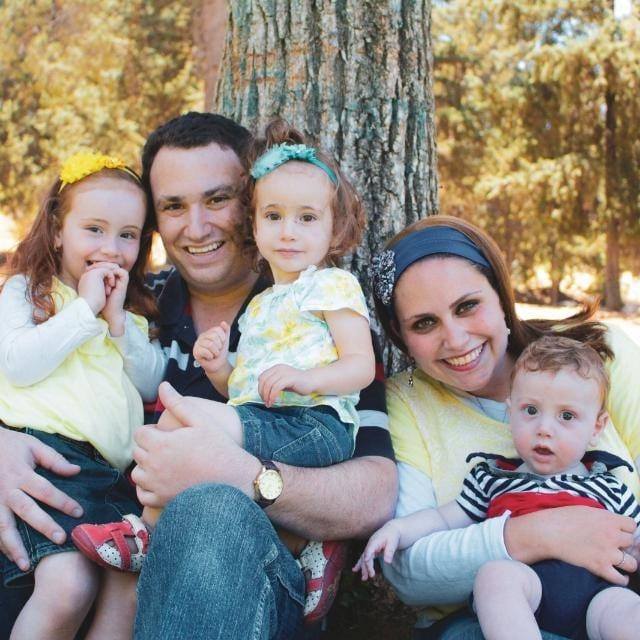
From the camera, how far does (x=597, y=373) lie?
240 centimetres

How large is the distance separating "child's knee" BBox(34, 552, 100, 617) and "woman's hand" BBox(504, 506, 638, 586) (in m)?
1.23

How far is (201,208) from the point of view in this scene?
9.75ft

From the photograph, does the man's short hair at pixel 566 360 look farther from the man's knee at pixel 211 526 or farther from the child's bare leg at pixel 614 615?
the man's knee at pixel 211 526

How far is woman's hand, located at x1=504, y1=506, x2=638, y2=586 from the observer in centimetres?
A: 214

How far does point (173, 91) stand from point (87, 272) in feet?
38.5

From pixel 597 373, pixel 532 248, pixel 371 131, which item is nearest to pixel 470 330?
pixel 597 373

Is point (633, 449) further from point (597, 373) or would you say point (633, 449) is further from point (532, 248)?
point (532, 248)

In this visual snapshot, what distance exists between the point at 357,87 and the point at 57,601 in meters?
2.28

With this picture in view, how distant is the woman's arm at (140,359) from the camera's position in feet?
9.22

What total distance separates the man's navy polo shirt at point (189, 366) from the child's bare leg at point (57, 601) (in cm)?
69

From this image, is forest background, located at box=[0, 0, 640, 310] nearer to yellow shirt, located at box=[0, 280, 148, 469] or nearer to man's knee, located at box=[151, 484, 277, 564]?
yellow shirt, located at box=[0, 280, 148, 469]

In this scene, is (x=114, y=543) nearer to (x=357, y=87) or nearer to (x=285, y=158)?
(x=285, y=158)

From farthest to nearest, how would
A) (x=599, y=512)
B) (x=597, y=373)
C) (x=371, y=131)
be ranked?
(x=371, y=131) < (x=597, y=373) < (x=599, y=512)

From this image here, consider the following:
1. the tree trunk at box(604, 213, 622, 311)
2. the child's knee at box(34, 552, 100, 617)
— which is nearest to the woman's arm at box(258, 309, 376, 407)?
the child's knee at box(34, 552, 100, 617)
